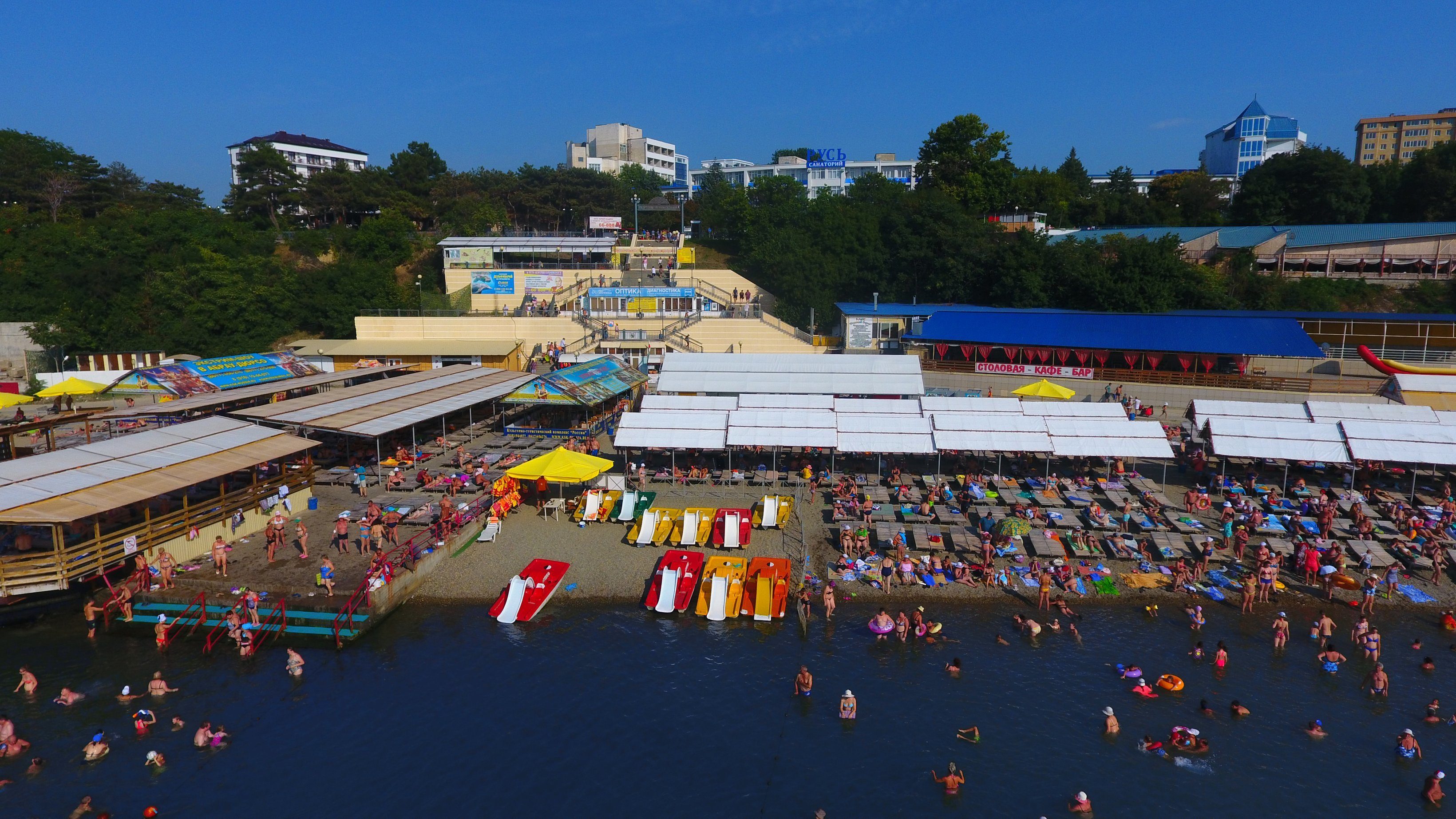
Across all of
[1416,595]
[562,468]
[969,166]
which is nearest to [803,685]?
[562,468]

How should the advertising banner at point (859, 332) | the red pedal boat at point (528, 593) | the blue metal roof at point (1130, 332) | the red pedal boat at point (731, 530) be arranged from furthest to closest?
the advertising banner at point (859, 332)
the blue metal roof at point (1130, 332)
the red pedal boat at point (731, 530)
the red pedal boat at point (528, 593)

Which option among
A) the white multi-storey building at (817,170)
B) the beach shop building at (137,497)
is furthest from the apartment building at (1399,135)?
the beach shop building at (137,497)

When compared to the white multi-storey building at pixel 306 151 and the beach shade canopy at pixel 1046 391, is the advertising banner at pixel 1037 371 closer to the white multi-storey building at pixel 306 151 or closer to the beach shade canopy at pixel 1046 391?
the beach shade canopy at pixel 1046 391

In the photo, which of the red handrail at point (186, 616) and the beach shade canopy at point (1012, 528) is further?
the beach shade canopy at point (1012, 528)

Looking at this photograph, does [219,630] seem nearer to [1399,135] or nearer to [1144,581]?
[1144,581]

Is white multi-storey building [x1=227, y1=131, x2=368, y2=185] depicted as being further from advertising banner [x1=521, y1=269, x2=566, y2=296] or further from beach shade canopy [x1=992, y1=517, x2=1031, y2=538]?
beach shade canopy [x1=992, y1=517, x2=1031, y2=538]

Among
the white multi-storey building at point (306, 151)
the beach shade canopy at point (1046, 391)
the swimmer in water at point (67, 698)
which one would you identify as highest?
the white multi-storey building at point (306, 151)

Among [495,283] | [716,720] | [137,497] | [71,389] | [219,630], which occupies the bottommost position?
[716,720]

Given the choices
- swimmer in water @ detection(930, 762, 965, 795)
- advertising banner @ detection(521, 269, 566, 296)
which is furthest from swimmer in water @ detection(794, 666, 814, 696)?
advertising banner @ detection(521, 269, 566, 296)
